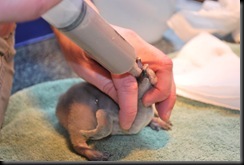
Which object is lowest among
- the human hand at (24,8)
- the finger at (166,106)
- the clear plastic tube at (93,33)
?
the finger at (166,106)

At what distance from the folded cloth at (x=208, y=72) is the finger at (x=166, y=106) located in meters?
0.15

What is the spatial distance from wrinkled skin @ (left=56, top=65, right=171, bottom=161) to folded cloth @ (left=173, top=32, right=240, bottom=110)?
16 cm

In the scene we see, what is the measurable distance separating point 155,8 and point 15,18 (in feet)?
1.03

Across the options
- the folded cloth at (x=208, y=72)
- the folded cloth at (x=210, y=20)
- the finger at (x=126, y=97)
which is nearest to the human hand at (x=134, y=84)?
the finger at (x=126, y=97)

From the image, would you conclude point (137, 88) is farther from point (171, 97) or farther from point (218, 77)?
point (218, 77)

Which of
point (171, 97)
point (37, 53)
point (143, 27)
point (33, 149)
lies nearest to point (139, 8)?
point (143, 27)

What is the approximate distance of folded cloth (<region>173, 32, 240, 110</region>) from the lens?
2.98ft

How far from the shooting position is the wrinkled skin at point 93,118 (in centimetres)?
75

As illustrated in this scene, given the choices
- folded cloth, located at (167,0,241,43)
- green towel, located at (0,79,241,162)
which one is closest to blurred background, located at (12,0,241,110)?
folded cloth, located at (167,0,241,43)

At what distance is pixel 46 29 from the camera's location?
3.43 ft

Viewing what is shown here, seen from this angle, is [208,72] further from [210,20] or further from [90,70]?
[90,70]

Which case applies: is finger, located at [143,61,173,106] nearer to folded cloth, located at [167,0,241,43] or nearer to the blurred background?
the blurred background

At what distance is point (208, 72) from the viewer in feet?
3.21

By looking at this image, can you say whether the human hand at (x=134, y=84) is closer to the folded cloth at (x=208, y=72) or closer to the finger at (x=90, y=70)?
the finger at (x=90, y=70)
